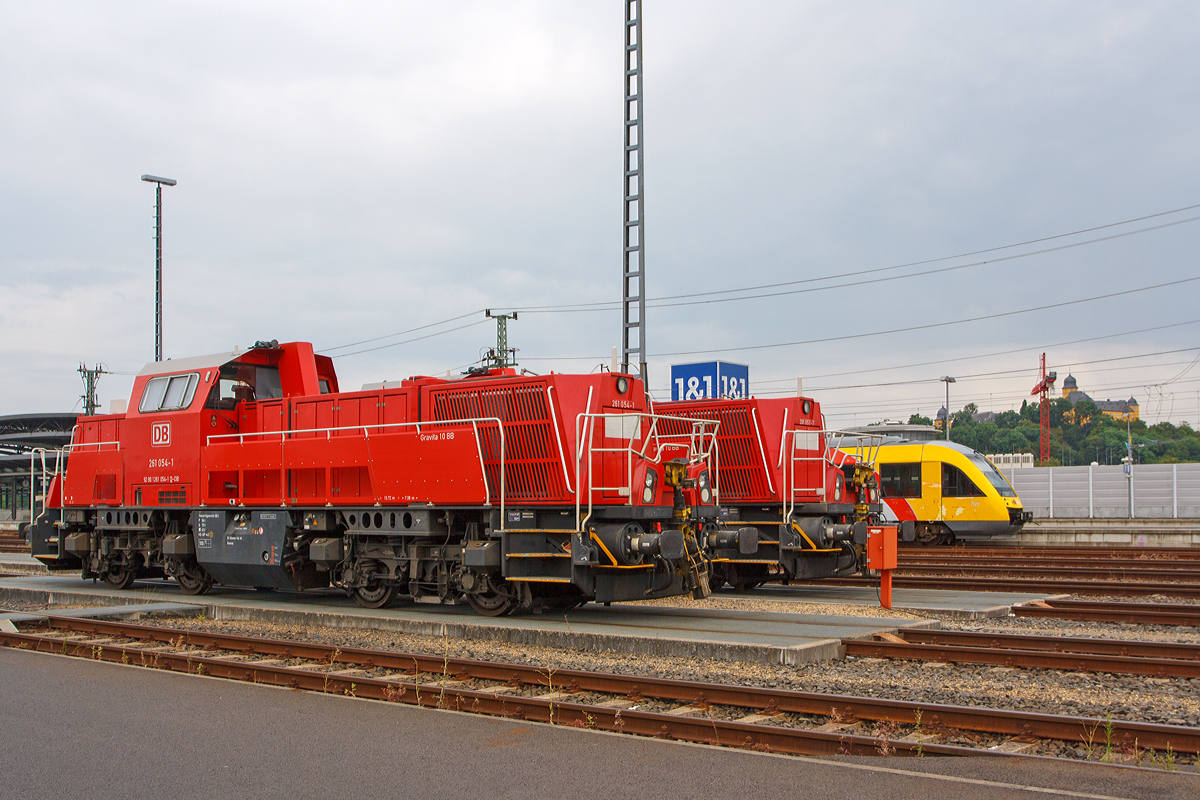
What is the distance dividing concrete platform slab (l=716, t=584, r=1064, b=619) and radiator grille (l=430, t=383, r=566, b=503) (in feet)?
15.9

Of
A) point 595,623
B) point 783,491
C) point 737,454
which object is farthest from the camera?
point 737,454

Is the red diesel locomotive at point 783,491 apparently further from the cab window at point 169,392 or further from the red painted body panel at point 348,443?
the cab window at point 169,392

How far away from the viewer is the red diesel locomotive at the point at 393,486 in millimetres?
11289

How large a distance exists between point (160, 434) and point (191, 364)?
4.00 feet

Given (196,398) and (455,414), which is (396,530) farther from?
(196,398)

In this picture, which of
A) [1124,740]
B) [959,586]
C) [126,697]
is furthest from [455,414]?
[959,586]

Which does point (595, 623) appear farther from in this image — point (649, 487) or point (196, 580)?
point (196, 580)

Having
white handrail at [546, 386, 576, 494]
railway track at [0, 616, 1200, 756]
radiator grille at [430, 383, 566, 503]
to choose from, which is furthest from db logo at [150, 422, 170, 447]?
white handrail at [546, 386, 576, 494]

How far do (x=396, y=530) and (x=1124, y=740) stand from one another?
344 inches

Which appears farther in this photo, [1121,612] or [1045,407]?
[1045,407]

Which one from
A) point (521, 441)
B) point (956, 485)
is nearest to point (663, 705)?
point (521, 441)

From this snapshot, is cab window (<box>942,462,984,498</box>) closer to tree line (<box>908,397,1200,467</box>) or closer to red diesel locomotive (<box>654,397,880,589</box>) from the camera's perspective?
red diesel locomotive (<box>654,397,880,589</box>)

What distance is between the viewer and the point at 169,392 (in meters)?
15.2

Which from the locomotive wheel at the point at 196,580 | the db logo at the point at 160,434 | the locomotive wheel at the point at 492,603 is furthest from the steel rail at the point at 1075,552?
the db logo at the point at 160,434
